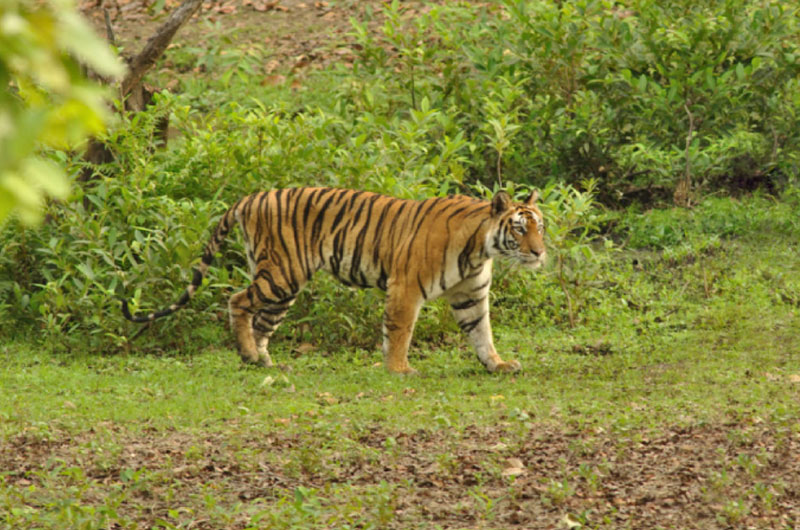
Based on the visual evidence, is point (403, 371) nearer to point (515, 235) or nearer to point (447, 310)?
point (447, 310)

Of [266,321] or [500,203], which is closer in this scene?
[500,203]

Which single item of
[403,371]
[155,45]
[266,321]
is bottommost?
[403,371]

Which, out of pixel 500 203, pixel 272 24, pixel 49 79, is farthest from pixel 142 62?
pixel 49 79

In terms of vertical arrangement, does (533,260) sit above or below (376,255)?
above

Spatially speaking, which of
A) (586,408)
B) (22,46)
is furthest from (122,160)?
(22,46)

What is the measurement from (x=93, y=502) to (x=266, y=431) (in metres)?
1.21

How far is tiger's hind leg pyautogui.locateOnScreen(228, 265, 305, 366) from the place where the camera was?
7.05 metres

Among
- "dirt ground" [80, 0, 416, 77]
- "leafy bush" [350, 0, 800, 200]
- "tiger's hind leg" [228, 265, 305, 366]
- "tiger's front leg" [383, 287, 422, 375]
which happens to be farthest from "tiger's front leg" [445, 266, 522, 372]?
"dirt ground" [80, 0, 416, 77]

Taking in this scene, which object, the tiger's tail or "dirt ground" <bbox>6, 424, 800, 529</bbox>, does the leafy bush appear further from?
"dirt ground" <bbox>6, 424, 800, 529</bbox>

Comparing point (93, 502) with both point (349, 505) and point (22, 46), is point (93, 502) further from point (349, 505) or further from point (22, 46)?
point (22, 46)

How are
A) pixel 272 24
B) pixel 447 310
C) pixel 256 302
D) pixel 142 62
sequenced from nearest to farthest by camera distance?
pixel 256 302, pixel 447 310, pixel 142 62, pixel 272 24

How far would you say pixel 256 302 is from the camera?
7070mm

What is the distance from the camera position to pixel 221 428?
18.3ft

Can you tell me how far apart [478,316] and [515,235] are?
0.68 meters
